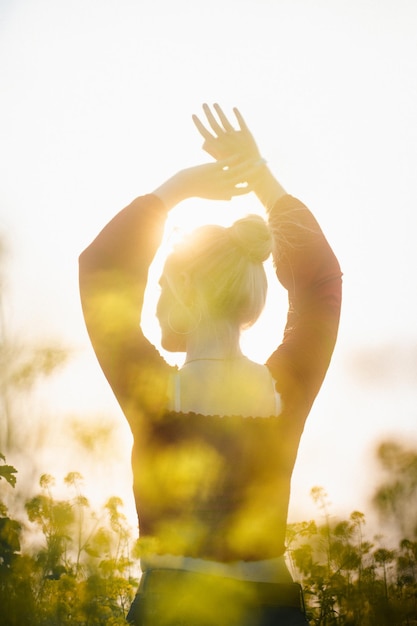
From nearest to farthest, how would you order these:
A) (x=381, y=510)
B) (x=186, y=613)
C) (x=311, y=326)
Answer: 1. (x=186, y=613)
2. (x=311, y=326)
3. (x=381, y=510)

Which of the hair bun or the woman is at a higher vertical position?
the hair bun

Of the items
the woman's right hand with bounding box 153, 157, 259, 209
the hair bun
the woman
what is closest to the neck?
the woman

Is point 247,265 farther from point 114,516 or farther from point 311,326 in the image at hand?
point 114,516

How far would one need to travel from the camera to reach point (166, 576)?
1.90 meters

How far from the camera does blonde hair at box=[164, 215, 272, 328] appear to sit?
2213 millimetres

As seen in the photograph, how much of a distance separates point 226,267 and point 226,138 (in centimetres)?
89

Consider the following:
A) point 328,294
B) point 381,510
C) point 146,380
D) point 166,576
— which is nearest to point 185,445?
point 146,380

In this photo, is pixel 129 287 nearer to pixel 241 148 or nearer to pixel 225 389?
pixel 225 389

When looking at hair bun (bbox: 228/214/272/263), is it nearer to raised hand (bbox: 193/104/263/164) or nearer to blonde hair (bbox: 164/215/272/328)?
blonde hair (bbox: 164/215/272/328)

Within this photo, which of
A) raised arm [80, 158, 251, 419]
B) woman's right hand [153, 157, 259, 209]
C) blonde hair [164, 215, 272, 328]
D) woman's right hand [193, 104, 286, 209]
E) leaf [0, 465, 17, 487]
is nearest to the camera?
raised arm [80, 158, 251, 419]

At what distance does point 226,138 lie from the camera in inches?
112

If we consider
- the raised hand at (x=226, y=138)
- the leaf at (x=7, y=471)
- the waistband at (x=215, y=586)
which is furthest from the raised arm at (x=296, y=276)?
the leaf at (x=7, y=471)

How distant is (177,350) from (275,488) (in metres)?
0.63

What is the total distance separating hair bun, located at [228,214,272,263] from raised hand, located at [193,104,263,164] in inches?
25.1
